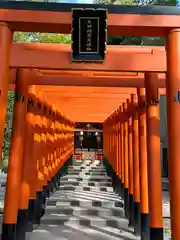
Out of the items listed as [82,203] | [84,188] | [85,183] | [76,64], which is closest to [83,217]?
[82,203]

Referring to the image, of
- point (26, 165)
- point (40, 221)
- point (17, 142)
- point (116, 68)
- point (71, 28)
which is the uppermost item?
point (71, 28)

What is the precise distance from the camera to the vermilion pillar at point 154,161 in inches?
186

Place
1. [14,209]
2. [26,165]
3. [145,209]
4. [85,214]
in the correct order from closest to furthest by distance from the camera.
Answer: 1. [14,209]
2. [145,209]
3. [26,165]
4. [85,214]

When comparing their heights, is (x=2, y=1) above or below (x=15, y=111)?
above

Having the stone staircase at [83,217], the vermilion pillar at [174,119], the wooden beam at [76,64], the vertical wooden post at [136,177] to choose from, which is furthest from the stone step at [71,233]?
the wooden beam at [76,64]

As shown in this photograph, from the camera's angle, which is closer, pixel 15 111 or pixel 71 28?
pixel 71 28

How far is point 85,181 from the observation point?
12797 millimetres

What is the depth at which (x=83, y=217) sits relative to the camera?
7.79 meters

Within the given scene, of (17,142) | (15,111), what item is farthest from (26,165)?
(15,111)

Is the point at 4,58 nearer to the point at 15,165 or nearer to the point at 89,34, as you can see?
the point at 89,34

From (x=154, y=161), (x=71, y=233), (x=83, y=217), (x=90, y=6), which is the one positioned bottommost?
(x=71, y=233)

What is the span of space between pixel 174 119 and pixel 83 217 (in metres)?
5.22

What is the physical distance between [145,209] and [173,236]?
243 centimetres

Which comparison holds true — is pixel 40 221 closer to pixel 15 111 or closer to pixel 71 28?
pixel 15 111
